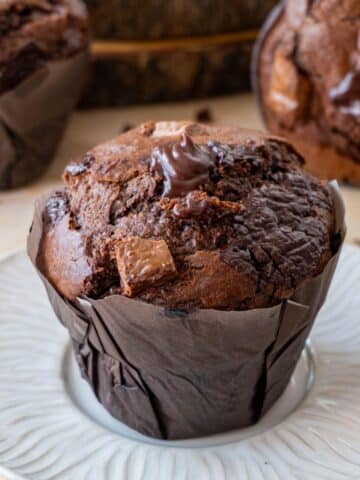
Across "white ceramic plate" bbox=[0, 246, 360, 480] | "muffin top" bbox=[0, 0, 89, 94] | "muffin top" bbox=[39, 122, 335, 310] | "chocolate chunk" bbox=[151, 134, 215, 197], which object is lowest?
"white ceramic plate" bbox=[0, 246, 360, 480]

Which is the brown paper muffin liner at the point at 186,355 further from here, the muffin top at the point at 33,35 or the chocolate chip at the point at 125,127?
the chocolate chip at the point at 125,127

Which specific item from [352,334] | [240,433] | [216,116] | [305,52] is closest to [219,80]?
[216,116]

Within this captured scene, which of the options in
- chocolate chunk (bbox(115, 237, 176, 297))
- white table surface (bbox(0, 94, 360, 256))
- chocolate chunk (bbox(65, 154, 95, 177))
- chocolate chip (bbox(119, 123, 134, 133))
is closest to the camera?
chocolate chunk (bbox(115, 237, 176, 297))

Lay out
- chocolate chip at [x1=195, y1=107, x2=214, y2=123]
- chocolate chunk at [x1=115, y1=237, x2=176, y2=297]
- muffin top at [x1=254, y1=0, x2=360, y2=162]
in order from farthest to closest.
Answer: chocolate chip at [x1=195, y1=107, x2=214, y2=123] < muffin top at [x1=254, y1=0, x2=360, y2=162] < chocolate chunk at [x1=115, y1=237, x2=176, y2=297]

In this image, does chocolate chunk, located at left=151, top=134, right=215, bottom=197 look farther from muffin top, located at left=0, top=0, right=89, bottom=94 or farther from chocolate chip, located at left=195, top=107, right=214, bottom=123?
chocolate chip, located at left=195, top=107, right=214, bottom=123

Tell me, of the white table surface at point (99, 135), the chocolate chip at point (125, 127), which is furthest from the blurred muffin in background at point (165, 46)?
the chocolate chip at point (125, 127)

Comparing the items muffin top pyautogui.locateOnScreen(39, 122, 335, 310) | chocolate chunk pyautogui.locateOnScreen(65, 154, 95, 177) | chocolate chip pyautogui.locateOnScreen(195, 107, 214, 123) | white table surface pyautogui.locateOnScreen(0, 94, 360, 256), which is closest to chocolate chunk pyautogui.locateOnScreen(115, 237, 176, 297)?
muffin top pyautogui.locateOnScreen(39, 122, 335, 310)

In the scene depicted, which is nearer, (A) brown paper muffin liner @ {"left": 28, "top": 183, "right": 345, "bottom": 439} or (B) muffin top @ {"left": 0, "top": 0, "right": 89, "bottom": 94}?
(A) brown paper muffin liner @ {"left": 28, "top": 183, "right": 345, "bottom": 439}

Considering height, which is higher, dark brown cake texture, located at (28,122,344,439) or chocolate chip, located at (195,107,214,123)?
dark brown cake texture, located at (28,122,344,439)
